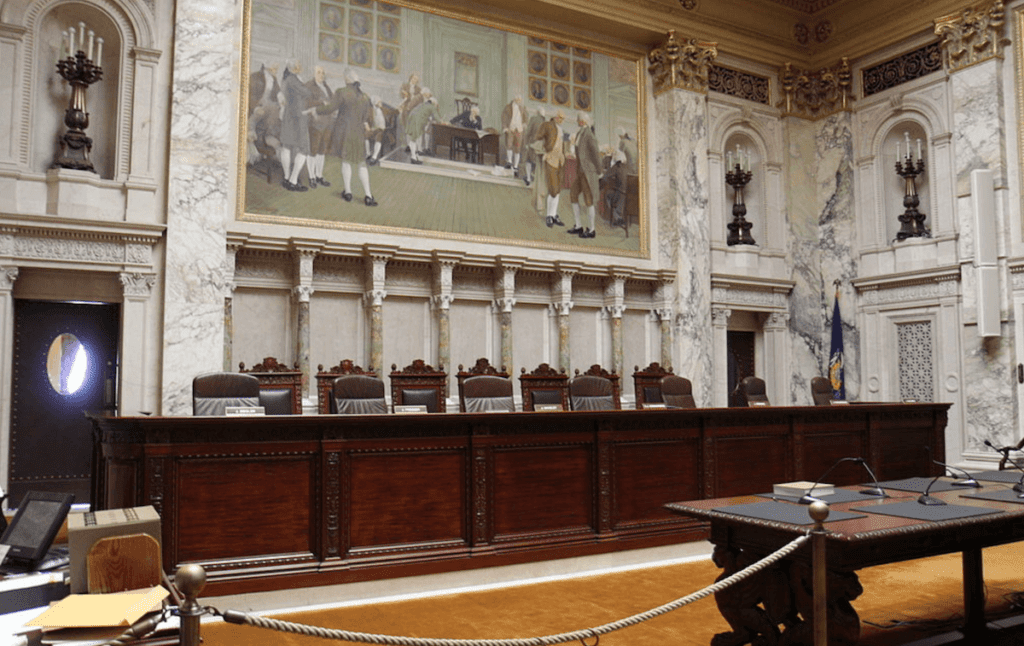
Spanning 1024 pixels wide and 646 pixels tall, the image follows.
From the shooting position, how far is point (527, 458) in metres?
5.57

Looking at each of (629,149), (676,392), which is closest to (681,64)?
(629,149)

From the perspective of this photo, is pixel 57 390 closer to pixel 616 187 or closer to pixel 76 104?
pixel 76 104

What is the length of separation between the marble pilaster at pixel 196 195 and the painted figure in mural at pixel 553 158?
4.22m

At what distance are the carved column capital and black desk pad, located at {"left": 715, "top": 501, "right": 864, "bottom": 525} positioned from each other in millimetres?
6807

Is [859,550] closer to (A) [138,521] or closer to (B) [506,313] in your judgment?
(A) [138,521]

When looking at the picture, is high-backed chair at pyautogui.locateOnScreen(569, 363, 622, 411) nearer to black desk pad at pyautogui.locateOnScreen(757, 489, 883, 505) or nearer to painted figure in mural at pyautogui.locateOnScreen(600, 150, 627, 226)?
black desk pad at pyautogui.locateOnScreen(757, 489, 883, 505)

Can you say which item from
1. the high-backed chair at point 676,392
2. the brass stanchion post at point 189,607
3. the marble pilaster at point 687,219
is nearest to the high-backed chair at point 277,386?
the high-backed chair at point 676,392

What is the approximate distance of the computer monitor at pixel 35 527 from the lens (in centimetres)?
250

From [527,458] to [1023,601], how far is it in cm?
317

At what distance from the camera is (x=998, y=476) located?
15.1ft

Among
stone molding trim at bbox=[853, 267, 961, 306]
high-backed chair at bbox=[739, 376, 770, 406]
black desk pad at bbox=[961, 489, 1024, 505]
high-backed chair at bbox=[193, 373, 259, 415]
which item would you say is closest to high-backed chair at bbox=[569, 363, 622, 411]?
high-backed chair at bbox=[739, 376, 770, 406]

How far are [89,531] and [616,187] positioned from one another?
9.97m

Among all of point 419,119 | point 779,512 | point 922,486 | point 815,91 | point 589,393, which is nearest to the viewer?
point 779,512

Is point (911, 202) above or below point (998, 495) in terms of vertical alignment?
above
